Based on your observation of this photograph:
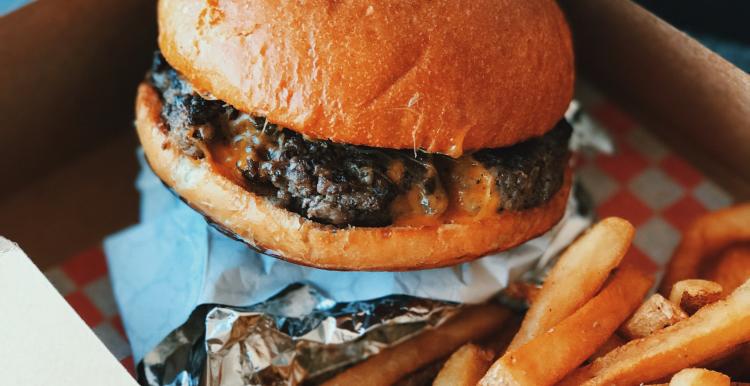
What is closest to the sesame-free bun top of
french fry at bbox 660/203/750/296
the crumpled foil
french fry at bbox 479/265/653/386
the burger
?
the burger

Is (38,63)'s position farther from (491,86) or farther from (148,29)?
(491,86)

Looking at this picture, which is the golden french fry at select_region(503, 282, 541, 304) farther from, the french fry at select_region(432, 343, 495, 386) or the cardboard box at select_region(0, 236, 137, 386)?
the cardboard box at select_region(0, 236, 137, 386)

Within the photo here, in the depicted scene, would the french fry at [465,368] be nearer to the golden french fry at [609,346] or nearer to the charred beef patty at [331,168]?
the golden french fry at [609,346]

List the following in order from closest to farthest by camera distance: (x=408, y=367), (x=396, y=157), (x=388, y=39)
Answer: (x=388, y=39) < (x=396, y=157) < (x=408, y=367)

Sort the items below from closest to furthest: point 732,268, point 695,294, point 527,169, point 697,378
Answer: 1. point 697,378
2. point 695,294
3. point 527,169
4. point 732,268

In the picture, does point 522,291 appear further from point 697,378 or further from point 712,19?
point 712,19

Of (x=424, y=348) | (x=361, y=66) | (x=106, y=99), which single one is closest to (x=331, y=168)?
(x=361, y=66)

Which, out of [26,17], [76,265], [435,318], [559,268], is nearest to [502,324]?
Result: [435,318]
